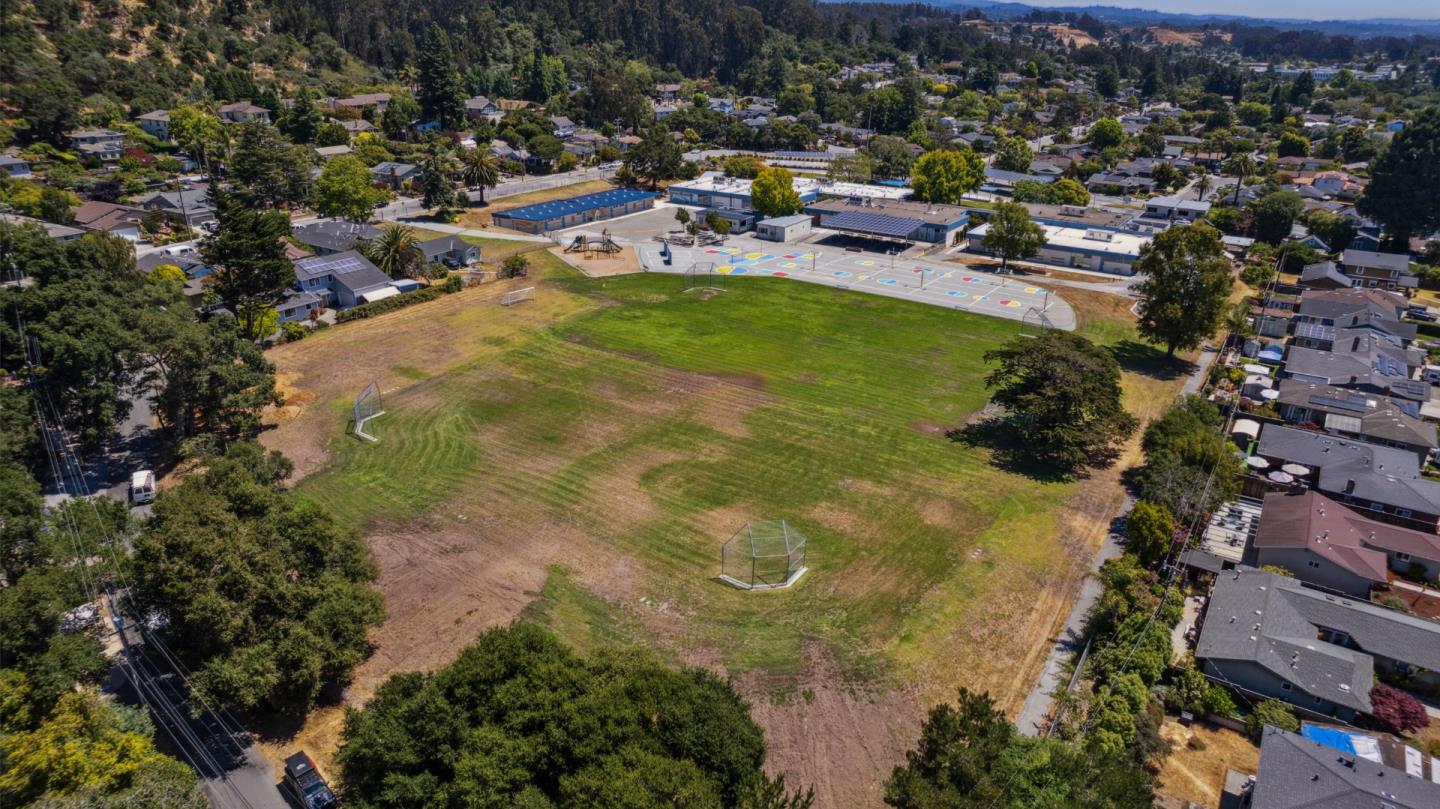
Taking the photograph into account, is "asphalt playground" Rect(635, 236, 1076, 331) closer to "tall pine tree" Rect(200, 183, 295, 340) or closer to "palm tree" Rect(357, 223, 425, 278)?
"palm tree" Rect(357, 223, 425, 278)

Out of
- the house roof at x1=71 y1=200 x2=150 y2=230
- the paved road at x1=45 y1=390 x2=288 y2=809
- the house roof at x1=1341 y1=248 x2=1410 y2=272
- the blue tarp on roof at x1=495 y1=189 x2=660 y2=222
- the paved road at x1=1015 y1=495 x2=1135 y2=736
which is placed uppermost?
the house roof at x1=71 y1=200 x2=150 y2=230

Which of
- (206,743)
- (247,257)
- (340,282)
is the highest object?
(247,257)

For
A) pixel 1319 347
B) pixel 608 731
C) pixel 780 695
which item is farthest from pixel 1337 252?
pixel 608 731

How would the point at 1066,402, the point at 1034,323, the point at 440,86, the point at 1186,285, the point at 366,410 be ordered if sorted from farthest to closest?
the point at 440,86 < the point at 1034,323 < the point at 1186,285 < the point at 366,410 < the point at 1066,402

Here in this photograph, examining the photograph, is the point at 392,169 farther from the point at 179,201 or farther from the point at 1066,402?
the point at 1066,402

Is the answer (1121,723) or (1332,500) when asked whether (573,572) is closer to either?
(1121,723)

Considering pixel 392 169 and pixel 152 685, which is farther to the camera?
pixel 392 169

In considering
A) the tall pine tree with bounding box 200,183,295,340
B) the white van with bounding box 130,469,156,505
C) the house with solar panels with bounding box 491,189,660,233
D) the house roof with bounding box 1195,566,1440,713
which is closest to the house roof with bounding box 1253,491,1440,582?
the house roof with bounding box 1195,566,1440,713

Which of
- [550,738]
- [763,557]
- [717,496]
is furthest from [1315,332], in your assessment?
[550,738]
